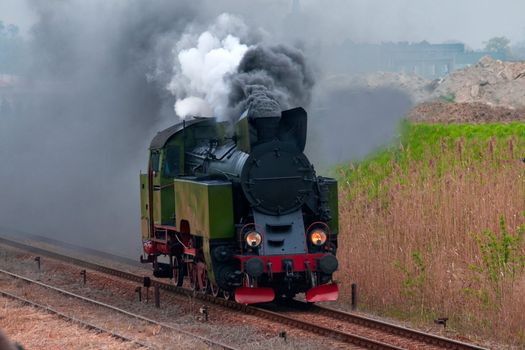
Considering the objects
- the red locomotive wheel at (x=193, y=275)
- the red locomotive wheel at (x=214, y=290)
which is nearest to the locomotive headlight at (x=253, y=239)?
the red locomotive wheel at (x=214, y=290)

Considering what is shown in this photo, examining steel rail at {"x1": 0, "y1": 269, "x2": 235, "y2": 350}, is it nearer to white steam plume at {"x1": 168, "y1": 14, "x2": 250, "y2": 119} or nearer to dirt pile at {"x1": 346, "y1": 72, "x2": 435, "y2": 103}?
white steam plume at {"x1": 168, "y1": 14, "x2": 250, "y2": 119}

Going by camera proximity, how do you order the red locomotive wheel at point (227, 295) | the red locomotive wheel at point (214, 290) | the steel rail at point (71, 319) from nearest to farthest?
the steel rail at point (71, 319)
the red locomotive wheel at point (227, 295)
the red locomotive wheel at point (214, 290)

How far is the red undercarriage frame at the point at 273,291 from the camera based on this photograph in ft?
42.1

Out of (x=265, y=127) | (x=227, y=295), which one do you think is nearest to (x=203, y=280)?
(x=227, y=295)

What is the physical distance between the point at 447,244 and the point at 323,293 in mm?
2699

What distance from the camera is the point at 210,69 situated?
52.7ft

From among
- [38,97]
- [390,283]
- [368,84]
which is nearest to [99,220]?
[38,97]

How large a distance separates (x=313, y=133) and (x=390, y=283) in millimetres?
7795

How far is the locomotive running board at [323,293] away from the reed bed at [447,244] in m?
1.08

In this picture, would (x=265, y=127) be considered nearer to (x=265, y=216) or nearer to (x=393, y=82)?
(x=265, y=216)

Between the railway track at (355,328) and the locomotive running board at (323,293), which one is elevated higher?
the locomotive running board at (323,293)

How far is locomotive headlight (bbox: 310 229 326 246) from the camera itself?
1334 centimetres

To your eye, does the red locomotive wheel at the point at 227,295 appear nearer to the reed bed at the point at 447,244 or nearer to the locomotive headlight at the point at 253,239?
the locomotive headlight at the point at 253,239

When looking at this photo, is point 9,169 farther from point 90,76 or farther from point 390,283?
point 390,283
